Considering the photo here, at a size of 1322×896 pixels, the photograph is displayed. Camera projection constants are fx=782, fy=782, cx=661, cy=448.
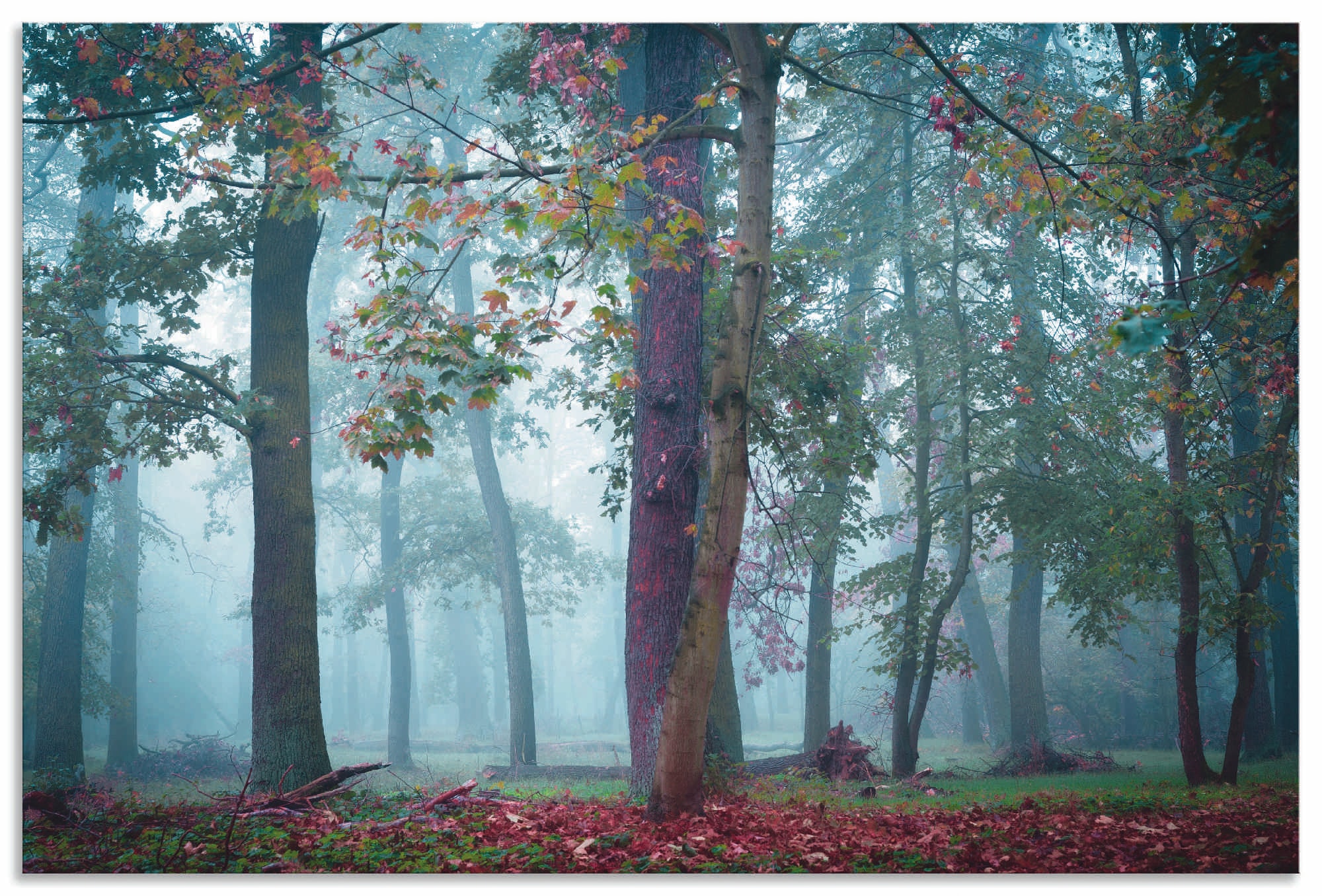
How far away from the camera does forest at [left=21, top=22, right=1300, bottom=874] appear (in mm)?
4203

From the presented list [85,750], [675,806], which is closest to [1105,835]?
[675,806]

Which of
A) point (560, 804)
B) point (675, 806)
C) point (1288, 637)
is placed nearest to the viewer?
point (675, 806)

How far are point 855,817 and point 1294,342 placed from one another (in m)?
4.77

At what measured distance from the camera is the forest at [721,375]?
4.20 meters

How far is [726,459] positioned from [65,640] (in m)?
8.58

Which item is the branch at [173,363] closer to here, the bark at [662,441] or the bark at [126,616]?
the bark at [662,441]

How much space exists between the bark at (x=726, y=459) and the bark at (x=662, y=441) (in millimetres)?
A: 547

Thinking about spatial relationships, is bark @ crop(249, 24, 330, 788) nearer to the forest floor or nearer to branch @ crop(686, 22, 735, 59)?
the forest floor

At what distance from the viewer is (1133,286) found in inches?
360

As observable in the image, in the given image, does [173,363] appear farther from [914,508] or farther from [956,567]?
[956,567]

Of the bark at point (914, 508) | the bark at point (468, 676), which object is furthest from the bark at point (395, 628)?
the bark at point (914, 508)

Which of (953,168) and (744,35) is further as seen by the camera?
(953,168)

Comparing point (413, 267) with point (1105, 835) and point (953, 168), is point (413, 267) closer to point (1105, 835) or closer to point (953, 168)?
point (1105, 835)

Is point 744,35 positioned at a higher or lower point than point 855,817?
higher
